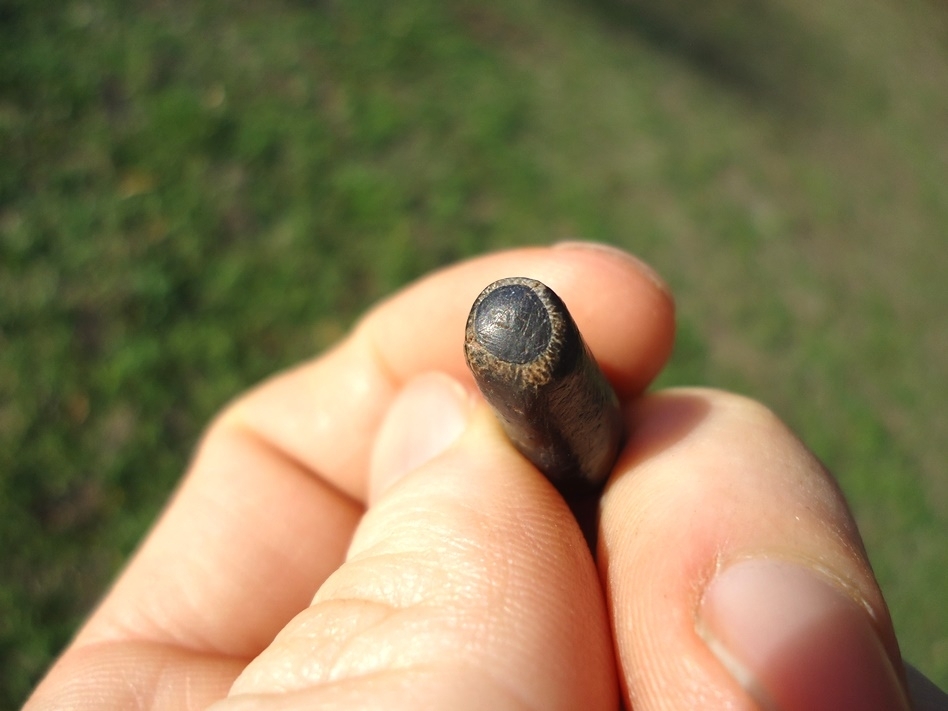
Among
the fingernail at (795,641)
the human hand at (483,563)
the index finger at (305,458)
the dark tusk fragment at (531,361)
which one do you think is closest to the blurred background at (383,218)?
the index finger at (305,458)

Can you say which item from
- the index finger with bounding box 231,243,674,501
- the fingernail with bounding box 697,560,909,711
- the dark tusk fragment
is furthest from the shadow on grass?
the fingernail with bounding box 697,560,909,711

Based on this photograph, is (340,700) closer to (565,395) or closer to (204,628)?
(565,395)

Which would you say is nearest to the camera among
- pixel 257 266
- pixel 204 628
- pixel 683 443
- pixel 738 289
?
pixel 683 443

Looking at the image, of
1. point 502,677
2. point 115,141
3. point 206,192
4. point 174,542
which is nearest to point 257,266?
point 206,192

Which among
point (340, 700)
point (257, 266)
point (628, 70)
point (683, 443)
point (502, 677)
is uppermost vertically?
point (628, 70)

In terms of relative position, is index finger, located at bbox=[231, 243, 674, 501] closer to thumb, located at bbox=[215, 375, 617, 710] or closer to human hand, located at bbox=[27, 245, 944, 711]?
human hand, located at bbox=[27, 245, 944, 711]

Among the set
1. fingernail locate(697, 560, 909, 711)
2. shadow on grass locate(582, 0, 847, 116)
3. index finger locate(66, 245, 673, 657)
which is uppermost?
shadow on grass locate(582, 0, 847, 116)

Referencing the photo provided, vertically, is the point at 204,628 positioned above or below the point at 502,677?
below

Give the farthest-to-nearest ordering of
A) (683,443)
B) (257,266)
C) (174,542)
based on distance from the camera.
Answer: (257,266) < (174,542) < (683,443)
